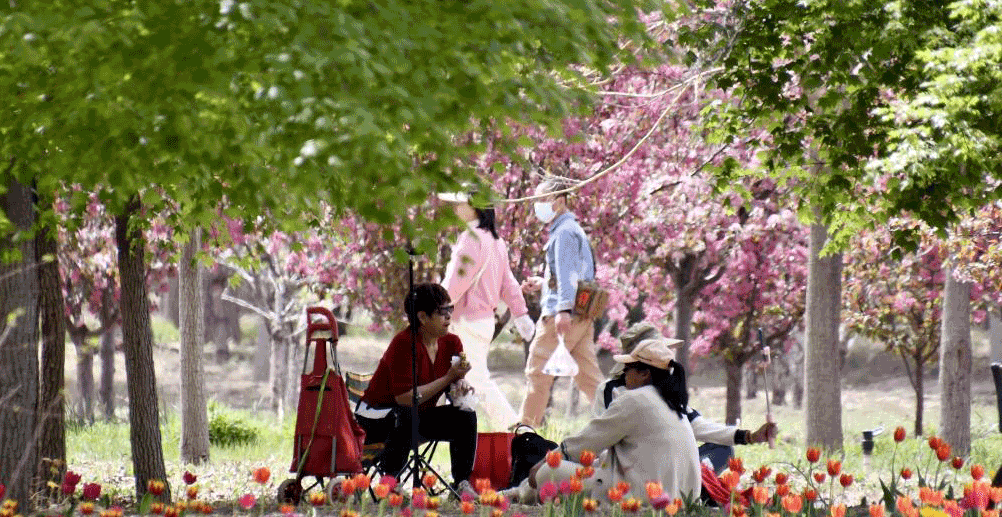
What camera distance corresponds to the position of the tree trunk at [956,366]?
47.3 feet

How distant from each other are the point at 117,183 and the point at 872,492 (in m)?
6.27

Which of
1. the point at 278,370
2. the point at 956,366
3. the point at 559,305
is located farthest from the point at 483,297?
the point at 278,370

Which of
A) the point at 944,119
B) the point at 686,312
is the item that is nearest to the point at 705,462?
the point at 944,119

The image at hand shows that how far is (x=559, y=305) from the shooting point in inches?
462

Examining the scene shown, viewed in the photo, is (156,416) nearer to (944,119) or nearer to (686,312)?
(944,119)

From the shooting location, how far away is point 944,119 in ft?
27.2

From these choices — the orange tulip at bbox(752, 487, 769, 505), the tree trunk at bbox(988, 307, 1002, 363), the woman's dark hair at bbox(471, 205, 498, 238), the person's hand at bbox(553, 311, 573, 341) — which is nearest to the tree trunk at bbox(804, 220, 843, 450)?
the person's hand at bbox(553, 311, 573, 341)

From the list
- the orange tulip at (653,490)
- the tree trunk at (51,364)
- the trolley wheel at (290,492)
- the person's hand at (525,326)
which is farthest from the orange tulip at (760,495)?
the person's hand at (525,326)

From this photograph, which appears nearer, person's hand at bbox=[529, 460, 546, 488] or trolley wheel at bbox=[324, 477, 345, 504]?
trolley wheel at bbox=[324, 477, 345, 504]

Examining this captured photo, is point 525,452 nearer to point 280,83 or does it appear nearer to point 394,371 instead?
point 394,371

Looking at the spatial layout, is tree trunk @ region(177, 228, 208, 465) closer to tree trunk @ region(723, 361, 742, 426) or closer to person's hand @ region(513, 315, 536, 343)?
person's hand @ region(513, 315, 536, 343)

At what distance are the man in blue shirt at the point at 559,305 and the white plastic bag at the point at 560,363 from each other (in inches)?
4.9

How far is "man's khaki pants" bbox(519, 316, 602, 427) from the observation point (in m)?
11.9

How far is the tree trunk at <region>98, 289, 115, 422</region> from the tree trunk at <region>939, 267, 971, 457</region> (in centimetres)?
948
